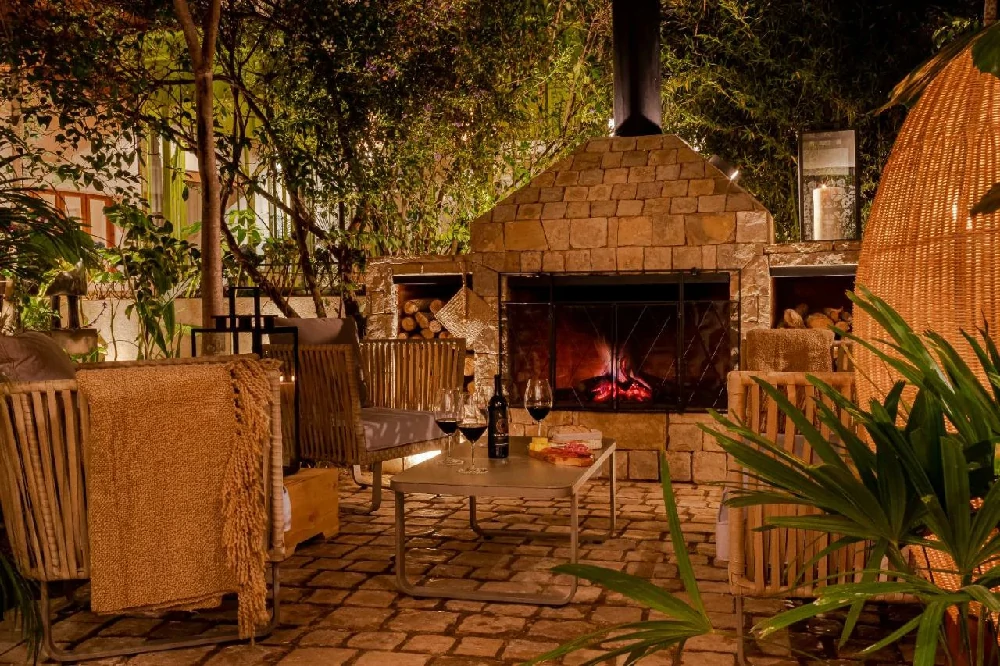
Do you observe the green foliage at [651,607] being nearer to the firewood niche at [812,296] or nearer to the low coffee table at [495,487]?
the low coffee table at [495,487]

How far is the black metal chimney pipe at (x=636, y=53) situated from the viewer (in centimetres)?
551

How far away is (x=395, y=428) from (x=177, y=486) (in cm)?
181

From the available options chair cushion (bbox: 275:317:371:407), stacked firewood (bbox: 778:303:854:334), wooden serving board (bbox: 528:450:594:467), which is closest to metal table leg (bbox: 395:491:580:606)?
wooden serving board (bbox: 528:450:594:467)

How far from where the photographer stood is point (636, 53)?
18.1 ft

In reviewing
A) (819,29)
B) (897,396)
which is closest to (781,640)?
(897,396)

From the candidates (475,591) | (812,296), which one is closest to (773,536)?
(475,591)

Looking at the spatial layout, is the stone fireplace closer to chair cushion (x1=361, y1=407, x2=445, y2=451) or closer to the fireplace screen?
the fireplace screen

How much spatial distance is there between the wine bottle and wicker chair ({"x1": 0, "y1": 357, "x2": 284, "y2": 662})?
1184 mm

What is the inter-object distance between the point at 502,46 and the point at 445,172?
94 centimetres

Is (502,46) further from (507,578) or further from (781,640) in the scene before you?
(781,640)

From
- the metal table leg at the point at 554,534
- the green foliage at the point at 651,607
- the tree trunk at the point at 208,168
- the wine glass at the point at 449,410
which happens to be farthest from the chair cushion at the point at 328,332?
the green foliage at the point at 651,607

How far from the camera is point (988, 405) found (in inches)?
54.7

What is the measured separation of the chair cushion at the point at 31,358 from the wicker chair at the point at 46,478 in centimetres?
34

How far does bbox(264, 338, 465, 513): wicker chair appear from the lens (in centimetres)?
411
